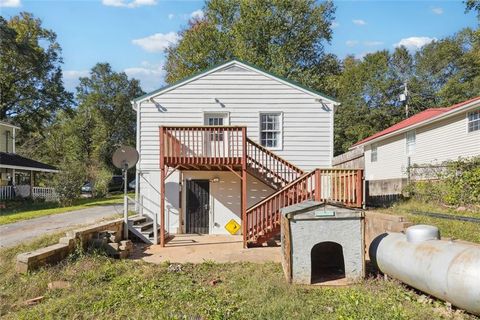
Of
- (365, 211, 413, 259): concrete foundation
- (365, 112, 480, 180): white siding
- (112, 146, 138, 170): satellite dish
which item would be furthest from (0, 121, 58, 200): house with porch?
(365, 112, 480, 180): white siding

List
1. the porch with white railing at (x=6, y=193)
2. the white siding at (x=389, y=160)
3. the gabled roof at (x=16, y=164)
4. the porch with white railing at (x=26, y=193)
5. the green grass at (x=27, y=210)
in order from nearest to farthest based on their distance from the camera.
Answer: the green grass at (x=27, y=210)
the white siding at (x=389, y=160)
the porch with white railing at (x=6, y=193)
the porch with white railing at (x=26, y=193)
the gabled roof at (x=16, y=164)

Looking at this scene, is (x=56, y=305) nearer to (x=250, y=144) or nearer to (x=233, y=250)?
(x=233, y=250)

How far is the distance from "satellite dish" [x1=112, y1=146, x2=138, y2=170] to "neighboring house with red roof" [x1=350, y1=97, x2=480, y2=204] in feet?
38.3

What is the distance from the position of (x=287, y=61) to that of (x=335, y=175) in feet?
69.3

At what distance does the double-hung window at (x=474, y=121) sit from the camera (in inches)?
635

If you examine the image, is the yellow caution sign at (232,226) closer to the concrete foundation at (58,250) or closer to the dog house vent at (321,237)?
the concrete foundation at (58,250)

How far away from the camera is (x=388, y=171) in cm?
2358

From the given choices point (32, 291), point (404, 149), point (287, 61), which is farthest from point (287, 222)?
point (287, 61)

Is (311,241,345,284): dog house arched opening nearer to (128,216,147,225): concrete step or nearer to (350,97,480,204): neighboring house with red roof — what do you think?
(128,216,147,225): concrete step

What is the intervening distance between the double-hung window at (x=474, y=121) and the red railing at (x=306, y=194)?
753 cm

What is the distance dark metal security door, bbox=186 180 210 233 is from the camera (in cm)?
1484

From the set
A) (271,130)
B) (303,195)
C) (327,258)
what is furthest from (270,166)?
(327,258)

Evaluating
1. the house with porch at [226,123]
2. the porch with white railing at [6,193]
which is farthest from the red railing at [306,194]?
the porch with white railing at [6,193]

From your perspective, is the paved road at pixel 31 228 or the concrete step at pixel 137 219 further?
the concrete step at pixel 137 219
